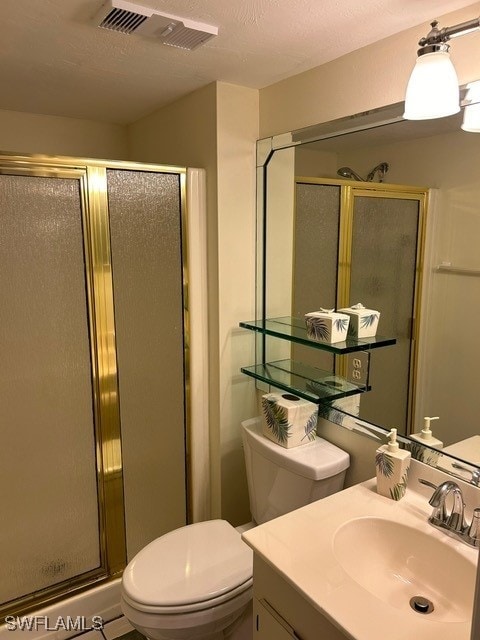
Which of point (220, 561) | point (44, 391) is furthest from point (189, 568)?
point (44, 391)

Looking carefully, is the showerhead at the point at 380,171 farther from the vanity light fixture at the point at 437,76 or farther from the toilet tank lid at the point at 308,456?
the toilet tank lid at the point at 308,456

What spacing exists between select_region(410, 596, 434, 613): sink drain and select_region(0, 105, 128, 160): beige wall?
2.27 m

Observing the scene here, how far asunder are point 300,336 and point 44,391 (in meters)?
0.97

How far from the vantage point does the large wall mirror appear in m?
1.40

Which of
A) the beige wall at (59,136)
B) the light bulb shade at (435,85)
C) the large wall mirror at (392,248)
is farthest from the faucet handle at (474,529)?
→ the beige wall at (59,136)

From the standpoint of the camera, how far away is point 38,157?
1.63 meters

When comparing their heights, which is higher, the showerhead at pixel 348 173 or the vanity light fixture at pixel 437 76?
the vanity light fixture at pixel 437 76

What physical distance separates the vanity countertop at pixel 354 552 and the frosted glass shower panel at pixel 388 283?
0.26m

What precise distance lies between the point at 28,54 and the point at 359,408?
1.64m

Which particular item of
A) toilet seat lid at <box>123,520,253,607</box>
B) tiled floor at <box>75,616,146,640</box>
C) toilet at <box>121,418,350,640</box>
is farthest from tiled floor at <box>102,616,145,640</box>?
toilet seat lid at <box>123,520,253,607</box>

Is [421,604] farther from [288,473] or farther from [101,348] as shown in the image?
[101,348]

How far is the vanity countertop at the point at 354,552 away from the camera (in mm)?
959

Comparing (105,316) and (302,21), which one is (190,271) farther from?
(302,21)

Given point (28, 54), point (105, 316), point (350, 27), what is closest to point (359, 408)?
point (105, 316)
